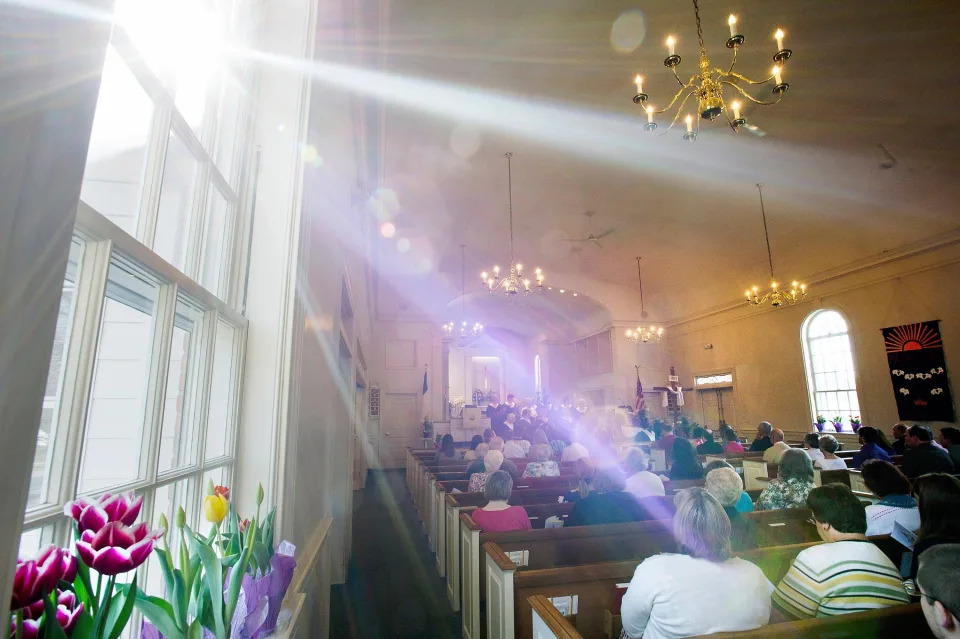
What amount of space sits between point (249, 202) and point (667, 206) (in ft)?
26.1

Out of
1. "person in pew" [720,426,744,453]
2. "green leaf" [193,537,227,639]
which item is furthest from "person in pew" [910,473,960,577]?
"person in pew" [720,426,744,453]

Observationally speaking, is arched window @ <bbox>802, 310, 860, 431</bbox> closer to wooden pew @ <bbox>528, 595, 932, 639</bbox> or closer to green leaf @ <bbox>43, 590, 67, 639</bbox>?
wooden pew @ <bbox>528, 595, 932, 639</bbox>

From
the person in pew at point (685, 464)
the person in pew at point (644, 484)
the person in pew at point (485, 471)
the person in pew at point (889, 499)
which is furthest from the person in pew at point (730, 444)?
the person in pew at point (889, 499)

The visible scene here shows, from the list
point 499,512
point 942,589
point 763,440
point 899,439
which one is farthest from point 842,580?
point 899,439

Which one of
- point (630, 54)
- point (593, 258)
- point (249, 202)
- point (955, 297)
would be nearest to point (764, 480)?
point (955, 297)

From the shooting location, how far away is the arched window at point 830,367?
811 centimetres

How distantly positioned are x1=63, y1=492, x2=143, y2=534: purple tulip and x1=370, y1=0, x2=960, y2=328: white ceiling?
4.18 m

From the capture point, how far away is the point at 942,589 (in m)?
1.25

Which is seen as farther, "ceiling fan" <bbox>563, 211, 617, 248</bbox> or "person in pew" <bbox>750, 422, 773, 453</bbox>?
"ceiling fan" <bbox>563, 211, 617, 248</bbox>

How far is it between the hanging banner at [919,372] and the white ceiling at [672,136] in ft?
4.39

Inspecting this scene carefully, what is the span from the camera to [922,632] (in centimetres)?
157

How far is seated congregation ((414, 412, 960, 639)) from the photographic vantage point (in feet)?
5.31

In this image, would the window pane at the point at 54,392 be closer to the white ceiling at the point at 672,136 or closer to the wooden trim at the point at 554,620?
the wooden trim at the point at 554,620

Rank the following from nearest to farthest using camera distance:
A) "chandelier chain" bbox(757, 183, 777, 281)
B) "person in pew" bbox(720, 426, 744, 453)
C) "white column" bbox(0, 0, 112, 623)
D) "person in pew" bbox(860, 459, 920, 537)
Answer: "white column" bbox(0, 0, 112, 623)
"person in pew" bbox(860, 459, 920, 537)
"person in pew" bbox(720, 426, 744, 453)
"chandelier chain" bbox(757, 183, 777, 281)
